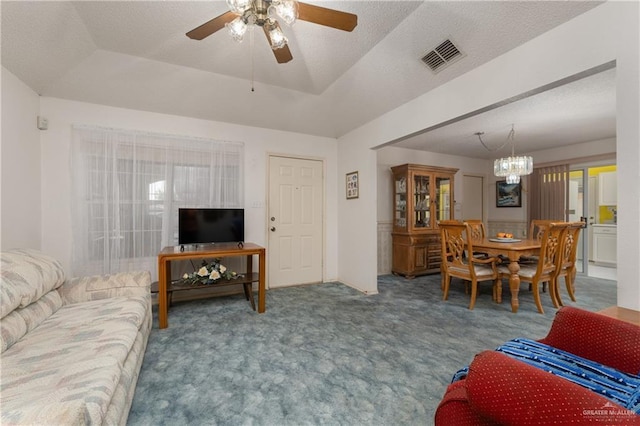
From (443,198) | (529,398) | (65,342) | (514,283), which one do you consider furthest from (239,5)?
(443,198)

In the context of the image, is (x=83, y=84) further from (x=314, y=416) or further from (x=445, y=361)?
(x=445, y=361)

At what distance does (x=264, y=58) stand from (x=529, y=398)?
2.86m

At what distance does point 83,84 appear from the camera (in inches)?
105

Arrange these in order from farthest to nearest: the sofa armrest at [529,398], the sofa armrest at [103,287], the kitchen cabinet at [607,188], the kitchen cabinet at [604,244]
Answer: the kitchen cabinet at [607,188] → the kitchen cabinet at [604,244] → the sofa armrest at [103,287] → the sofa armrest at [529,398]

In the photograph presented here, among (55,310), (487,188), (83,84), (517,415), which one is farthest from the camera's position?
(487,188)

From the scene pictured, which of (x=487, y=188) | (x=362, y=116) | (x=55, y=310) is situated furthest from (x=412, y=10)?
(x=487, y=188)

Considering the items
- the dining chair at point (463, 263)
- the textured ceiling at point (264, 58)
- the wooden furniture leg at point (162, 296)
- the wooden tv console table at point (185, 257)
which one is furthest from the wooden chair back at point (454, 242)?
the wooden furniture leg at point (162, 296)

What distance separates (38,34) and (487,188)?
278 inches

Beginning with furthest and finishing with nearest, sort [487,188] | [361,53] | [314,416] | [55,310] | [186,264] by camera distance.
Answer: [487,188] < [186,264] < [361,53] < [55,310] < [314,416]

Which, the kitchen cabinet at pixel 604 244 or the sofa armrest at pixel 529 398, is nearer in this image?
the sofa armrest at pixel 529 398

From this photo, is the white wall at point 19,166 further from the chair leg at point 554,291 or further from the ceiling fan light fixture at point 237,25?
the chair leg at point 554,291

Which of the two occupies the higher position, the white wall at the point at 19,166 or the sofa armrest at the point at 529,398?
the white wall at the point at 19,166

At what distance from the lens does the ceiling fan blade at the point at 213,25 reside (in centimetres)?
149

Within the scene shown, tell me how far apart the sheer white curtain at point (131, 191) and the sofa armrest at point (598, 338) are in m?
3.39
